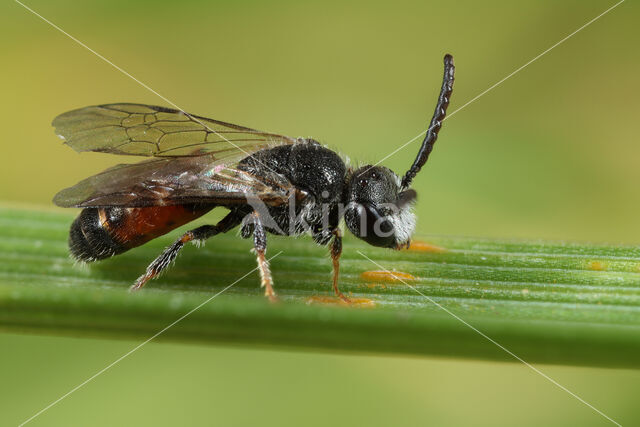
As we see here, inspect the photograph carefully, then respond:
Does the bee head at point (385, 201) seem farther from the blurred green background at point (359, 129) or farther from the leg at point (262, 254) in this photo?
the blurred green background at point (359, 129)

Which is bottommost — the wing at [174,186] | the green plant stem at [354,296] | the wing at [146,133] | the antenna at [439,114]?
the green plant stem at [354,296]

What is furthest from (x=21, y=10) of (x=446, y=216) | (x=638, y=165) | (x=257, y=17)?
(x=638, y=165)

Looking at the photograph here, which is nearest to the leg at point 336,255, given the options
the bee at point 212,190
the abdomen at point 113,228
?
the bee at point 212,190

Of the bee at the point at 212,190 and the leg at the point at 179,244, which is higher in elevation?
the bee at the point at 212,190

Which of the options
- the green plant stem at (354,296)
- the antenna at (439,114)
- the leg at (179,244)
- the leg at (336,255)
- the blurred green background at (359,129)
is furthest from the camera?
the blurred green background at (359,129)

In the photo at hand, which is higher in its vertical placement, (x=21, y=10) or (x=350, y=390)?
(x=21, y=10)

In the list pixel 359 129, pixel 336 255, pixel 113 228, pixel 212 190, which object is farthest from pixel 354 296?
pixel 359 129

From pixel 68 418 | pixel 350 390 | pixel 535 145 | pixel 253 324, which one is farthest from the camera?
pixel 535 145

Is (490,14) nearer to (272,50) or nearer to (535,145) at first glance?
(535,145)
